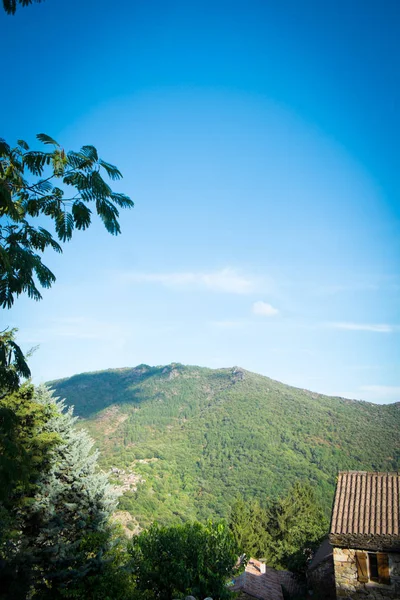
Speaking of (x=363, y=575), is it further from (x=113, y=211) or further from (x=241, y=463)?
(x=241, y=463)

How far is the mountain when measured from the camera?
71438mm

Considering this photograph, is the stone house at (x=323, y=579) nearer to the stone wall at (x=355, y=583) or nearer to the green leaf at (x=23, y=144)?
the stone wall at (x=355, y=583)

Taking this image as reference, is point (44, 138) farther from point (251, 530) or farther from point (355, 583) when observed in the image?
point (251, 530)

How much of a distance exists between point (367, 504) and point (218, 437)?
97208 millimetres

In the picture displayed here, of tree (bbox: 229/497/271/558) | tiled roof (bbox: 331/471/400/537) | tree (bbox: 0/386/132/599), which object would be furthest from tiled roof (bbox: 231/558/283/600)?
tree (bbox: 0/386/132/599)

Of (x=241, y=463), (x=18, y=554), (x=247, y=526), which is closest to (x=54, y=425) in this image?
(x=18, y=554)

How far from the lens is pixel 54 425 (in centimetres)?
1392

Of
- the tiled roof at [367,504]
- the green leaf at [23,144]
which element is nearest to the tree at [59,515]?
the tiled roof at [367,504]

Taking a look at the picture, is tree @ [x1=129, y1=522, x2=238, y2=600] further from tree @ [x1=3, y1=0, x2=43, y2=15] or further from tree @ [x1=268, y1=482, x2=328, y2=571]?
tree @ [x1=268, y1=482, x2=328, y2=571]

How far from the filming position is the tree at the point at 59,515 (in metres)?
Result: 11.0

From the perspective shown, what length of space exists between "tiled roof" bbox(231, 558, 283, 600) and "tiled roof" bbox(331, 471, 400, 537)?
35.4ft

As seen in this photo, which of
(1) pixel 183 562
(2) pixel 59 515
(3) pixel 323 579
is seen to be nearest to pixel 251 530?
(3) pixel 323 579

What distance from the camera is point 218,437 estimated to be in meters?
103

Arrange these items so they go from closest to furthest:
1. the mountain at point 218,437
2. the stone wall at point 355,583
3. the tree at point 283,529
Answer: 1. the stone wall at point 355,583
2. the tree at point 283,529
3. the mountain at point 218,437
